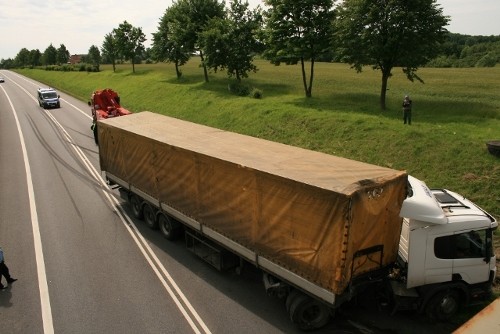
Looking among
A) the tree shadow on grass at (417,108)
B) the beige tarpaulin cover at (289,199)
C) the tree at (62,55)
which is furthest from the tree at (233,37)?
the tree at (62,55)

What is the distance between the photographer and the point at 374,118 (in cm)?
2184

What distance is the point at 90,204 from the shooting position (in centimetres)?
1530

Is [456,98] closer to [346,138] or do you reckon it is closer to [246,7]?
[346,138]

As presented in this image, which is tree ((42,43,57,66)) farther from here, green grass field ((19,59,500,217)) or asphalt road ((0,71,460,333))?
asphalt road ((0,71,460,333))

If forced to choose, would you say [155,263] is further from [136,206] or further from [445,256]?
[445,256]

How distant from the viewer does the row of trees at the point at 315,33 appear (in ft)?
76.8

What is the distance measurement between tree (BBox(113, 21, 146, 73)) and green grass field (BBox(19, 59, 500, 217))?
1747 cm

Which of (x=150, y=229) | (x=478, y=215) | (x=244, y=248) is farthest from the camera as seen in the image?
(x=150, y=229)

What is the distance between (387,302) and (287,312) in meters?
2.19

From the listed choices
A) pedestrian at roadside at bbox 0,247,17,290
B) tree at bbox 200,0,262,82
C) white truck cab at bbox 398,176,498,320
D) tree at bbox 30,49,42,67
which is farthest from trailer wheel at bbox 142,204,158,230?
tree at bbox 30,49,42,67

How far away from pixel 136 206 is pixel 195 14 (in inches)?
1221

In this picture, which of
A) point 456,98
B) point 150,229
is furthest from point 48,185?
point 456,98

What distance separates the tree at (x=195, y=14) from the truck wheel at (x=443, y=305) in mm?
35202

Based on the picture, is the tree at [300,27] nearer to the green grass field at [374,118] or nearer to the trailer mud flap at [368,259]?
→ the green grass field at [374,118]
